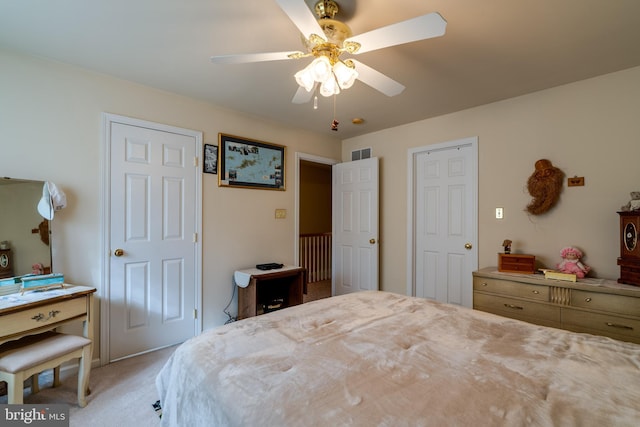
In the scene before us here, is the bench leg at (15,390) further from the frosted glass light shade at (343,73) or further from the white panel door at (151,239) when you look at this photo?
the frosted glass light shade at (343,73)

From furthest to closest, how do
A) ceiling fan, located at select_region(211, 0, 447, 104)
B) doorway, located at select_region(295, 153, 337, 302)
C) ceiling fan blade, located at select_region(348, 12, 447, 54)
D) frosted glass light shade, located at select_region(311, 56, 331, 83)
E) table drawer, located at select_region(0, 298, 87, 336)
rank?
doorway, located at select_region(295, 153, 337, 302)
table drawer, located at select_region(0, 298, 87, 336)
frosted glass light shade, located at select_region(311, 56, 331, 83)
ceiling fan, located at select_region(211, 0, 447, 104)
ceiling fan blade, located at select_region(348, 12, 447, 54)

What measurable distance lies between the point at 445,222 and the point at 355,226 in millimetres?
1189

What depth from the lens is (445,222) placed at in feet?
11.1

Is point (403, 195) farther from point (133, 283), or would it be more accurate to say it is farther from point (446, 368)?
point (133, 283)

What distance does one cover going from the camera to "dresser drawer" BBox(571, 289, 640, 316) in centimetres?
202

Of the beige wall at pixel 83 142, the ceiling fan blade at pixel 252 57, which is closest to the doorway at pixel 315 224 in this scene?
the beige wall at pixel 83 142

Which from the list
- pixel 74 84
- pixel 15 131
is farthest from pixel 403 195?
pixel 15 131

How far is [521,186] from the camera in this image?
2.85 m

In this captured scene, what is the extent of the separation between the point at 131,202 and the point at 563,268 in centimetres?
379

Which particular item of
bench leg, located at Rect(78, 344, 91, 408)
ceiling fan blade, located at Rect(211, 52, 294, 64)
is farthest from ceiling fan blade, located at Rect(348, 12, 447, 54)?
bench leg, located at Rect(78, 344, 91, 408)

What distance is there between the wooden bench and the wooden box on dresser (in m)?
3.11

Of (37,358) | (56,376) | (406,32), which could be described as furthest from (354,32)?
(56,376)

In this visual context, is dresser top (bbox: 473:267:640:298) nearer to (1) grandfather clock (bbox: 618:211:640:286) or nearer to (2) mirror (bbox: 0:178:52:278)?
(1) grandfather clock (bbox: 618:211:640:286)

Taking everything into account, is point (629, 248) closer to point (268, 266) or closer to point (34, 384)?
point (268, 266)
